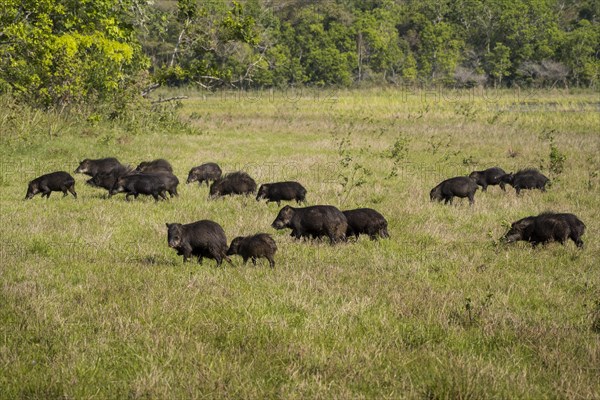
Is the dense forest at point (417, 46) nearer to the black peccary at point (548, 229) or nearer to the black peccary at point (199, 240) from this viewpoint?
the black peccary at point (548, 229)

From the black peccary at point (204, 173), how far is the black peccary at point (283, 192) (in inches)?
139

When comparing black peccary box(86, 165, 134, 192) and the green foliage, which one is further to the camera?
the green foliage

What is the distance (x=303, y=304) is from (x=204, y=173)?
11708mm

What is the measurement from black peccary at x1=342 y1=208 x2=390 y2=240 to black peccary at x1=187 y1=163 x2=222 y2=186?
307 inches

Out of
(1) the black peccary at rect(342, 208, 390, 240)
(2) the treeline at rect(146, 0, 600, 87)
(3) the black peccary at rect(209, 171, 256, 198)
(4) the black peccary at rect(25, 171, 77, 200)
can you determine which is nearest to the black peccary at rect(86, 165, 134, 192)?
(4) the black peccary at rect(25, 171, 77, 200)

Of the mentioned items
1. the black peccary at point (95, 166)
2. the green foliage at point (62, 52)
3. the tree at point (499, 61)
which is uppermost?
the tree at point (499, 61)

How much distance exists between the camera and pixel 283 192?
1505 cm

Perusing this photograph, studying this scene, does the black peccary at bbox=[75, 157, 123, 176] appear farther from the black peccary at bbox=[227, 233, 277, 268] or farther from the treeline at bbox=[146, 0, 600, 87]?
the treeline at bbox=[146, 0, 600, 87]

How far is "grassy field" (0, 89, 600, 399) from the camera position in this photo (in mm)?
5211

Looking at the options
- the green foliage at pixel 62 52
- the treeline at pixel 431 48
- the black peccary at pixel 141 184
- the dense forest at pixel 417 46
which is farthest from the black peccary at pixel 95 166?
the treeline at pixel 431 48

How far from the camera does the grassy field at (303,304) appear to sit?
521 cm

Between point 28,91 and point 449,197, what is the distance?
794 inches

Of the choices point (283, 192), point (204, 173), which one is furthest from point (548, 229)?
point (204, 173)

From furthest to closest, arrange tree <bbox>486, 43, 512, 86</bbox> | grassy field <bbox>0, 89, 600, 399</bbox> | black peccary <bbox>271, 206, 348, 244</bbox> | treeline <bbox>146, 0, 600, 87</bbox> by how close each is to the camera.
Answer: tree <bbox>486, 43, 512, 86</bbox> → treeline <bbox>146, 0, 600, 87</bbox> → black peccary <bbox>271, 206, 348, 244</bbox> → grassy field <bbox>0, 89, 600, 399</bbox>
